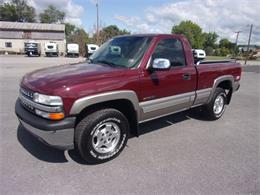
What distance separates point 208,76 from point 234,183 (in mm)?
2401

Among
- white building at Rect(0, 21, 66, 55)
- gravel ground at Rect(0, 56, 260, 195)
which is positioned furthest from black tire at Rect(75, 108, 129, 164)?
white building at Rect(0, 21, 66, 55)

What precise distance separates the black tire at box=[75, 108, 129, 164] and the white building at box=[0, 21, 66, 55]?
4704cm

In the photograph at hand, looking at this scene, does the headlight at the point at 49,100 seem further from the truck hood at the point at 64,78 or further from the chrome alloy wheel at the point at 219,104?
the chrome alloy wheel at the point at 219,104

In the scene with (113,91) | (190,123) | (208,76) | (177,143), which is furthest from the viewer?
(190,123)

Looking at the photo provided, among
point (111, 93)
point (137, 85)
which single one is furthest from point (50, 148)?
point (137, 85)

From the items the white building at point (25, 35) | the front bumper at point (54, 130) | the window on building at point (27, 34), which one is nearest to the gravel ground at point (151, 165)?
the front bumper at point (54, 130)

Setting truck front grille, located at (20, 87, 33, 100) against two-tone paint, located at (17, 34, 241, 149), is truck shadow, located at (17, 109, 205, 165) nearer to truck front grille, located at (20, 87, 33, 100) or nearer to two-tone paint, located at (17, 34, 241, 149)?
two-tone paint, located at (17, 34, 241, 149)

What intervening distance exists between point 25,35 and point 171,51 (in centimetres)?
5132

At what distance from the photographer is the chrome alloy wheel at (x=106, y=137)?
10.2 ft

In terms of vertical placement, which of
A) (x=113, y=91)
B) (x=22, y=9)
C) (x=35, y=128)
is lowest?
(x=35, y=128)

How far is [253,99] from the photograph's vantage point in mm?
7414

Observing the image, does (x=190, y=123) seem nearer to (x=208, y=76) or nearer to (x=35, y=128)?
(x=208, y=76)

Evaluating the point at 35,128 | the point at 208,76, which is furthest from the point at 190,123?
the point at 35,128

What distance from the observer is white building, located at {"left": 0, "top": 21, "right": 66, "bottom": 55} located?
4622 cm
